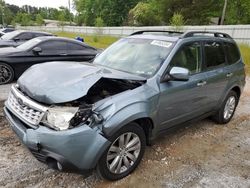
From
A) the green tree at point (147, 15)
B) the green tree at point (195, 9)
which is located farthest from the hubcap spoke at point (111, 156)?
the green tree at point (147, 15)

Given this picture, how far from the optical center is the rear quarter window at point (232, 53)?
16.4 ft

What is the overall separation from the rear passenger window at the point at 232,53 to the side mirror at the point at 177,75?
1925 millimetres

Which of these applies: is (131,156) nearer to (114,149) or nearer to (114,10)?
(114,149)

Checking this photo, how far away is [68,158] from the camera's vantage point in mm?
2674

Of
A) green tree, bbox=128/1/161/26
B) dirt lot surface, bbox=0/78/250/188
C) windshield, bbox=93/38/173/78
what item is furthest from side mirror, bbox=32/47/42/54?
green tree, bbox=128/1/161/26

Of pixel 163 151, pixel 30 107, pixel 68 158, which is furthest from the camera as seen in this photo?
pixel 163 151

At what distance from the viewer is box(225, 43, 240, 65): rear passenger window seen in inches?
197

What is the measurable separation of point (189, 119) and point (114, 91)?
1.56 metres

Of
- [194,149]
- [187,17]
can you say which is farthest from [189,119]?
[187,17]

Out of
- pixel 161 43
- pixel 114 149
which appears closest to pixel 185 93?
pixel 161 43

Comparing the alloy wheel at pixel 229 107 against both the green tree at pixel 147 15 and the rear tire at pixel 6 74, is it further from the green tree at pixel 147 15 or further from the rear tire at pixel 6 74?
the green tree at pixel 147 15

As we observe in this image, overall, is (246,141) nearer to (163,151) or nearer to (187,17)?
(163,151)

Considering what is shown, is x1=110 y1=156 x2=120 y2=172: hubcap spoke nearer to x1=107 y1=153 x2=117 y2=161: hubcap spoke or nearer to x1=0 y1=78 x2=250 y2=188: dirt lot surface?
x1=107 y1=153 x2=117 y2=161: hubcap spoke

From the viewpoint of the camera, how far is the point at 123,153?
10.6 ft
